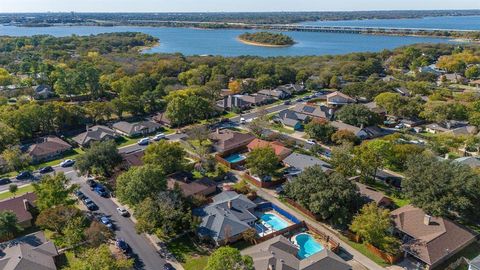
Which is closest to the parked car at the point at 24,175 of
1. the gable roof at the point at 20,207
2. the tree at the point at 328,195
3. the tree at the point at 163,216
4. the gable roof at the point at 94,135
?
the gable roof at the point at 20,207

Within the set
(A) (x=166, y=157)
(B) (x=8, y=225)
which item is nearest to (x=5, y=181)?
(B) (x=8, y=225)

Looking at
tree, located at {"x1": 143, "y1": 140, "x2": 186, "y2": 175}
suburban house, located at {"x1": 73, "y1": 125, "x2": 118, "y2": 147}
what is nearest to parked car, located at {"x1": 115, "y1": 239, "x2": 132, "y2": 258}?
tree, located at {"x1": 143, "y1": 140, "x2": 186, "y2": 175}

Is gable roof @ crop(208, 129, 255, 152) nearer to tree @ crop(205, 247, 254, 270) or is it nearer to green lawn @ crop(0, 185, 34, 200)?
green lawn @ crop(0, 185, 34, 200)

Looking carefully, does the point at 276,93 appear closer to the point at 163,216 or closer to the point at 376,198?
the point at 376,198

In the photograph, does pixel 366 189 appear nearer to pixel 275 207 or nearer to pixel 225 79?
pixel 275 207

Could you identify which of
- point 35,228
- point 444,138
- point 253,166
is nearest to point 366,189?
point 253,166

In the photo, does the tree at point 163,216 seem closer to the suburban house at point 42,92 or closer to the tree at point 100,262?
the tree at point 100,262
